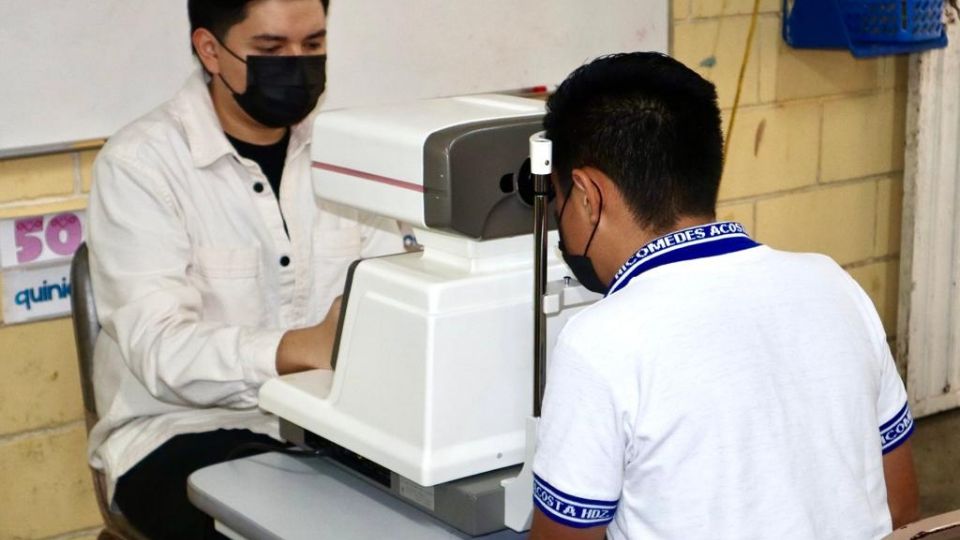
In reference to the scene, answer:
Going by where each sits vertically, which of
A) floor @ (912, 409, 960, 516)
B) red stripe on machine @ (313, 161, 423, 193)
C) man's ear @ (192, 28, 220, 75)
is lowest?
floor @ (912, 409, 960, 516)

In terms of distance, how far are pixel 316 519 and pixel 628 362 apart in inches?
18.4

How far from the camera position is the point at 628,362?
1239mm

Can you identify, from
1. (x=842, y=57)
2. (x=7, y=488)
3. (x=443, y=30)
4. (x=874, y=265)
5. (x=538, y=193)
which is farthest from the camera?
(x=874, y=265)

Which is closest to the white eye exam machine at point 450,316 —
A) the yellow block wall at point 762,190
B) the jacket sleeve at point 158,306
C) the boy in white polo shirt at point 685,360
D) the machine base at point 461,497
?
the machine base at point 461,497

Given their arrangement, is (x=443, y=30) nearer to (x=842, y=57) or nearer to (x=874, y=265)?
(x=842, y=57)

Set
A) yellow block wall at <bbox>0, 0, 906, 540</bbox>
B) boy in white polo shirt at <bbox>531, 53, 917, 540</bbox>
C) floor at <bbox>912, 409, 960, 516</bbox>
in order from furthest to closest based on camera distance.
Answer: floor at <bbox>912, 409, 960, 516</bbox>, yellow block wall at <bbox>0, 0, 906, 540</bbox>, boy in white polo shirt at <bbox>531, 53, 917, 540</bbox>

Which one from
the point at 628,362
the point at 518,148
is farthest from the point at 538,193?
the point at 628,362

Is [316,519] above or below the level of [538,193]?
below

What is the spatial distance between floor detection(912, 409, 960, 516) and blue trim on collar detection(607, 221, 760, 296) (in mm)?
2156

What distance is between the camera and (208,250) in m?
2.09

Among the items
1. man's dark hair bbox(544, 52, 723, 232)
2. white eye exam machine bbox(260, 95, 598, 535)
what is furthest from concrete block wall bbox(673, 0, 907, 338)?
man's dark hair bbox(544, 52, 723, 232)

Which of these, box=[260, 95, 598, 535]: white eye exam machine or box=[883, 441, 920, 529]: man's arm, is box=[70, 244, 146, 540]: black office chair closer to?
box=[260, 95, 598, 535]: white eye exam machine

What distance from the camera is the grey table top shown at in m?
1.47

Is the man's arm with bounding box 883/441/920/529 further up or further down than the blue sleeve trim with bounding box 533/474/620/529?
further down
